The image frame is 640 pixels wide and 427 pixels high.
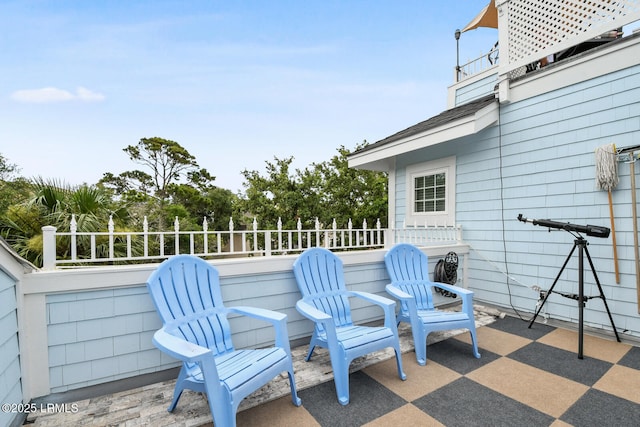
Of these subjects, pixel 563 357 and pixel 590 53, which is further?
pixel 590 53

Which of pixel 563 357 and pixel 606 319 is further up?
pixel 606 319

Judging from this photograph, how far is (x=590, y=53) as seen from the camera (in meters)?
3.10

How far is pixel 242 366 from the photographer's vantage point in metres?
1.71

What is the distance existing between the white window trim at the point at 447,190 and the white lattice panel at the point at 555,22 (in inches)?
60.5

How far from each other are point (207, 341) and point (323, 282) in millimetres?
1114

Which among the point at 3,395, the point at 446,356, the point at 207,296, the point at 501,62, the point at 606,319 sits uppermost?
the point at 501,62

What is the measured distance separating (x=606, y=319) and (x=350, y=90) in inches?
323

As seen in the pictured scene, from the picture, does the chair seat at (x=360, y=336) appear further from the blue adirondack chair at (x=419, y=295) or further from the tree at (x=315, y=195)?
the tree at (x=315, y=195)

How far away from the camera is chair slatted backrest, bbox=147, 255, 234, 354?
1.93 m

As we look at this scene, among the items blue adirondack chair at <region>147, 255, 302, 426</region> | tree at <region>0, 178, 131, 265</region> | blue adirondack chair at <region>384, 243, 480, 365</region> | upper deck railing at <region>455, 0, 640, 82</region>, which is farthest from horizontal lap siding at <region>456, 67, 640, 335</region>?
tree at <region>0, 178, 131, 265</region>

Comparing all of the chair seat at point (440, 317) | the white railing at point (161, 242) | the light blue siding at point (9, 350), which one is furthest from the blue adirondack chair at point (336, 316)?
the light blue siding at point (9, 350)

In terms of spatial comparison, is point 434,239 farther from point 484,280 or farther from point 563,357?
point 563,357

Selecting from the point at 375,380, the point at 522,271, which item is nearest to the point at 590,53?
the point at 522,271

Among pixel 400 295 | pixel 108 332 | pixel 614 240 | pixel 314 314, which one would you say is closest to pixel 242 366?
pixel 314 314
